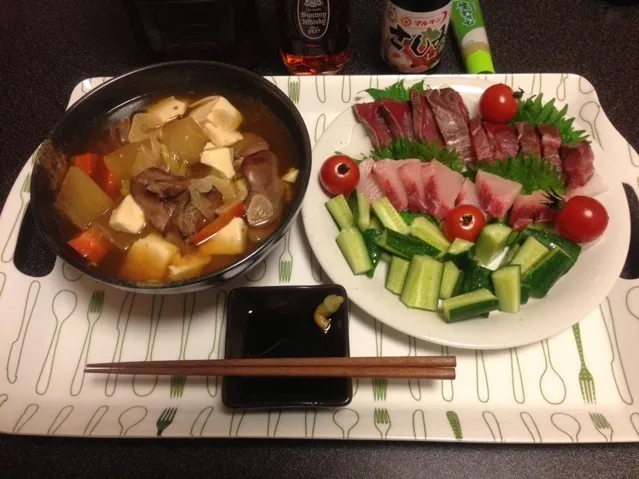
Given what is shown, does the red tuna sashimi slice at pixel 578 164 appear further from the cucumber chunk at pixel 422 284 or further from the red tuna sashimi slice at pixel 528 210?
the cucumber chunk at pixel 422 284

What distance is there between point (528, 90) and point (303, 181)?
4.58 ft

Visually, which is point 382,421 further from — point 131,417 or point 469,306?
point 131,417

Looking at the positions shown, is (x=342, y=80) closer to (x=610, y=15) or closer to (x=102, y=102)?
(x=102, y=102)

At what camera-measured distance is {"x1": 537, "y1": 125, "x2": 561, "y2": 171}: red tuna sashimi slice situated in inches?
80.8

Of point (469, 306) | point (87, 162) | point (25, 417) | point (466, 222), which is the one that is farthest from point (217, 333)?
point (466, 222)

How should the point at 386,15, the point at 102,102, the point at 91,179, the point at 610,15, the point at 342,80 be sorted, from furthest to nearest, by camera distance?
the point at 610,15
the point at 342,80
the point at 386,15
the point at 102,102
the point at 91,179

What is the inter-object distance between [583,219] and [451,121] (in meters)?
0.68

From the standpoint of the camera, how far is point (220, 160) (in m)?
1.77

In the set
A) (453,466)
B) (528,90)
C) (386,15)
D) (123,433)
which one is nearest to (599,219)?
(528,90)

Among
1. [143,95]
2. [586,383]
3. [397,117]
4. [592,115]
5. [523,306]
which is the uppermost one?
[143,95]

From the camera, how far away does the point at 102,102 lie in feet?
6.04

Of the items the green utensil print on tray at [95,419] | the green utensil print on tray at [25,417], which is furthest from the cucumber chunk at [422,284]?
the green utensil print on tray at [25,417]

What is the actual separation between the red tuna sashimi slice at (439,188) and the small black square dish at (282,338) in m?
0.61

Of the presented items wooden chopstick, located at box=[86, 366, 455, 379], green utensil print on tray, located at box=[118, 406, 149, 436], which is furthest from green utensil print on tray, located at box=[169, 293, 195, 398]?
wooden chopstick, located at box=[86, 366, 455, 379]
